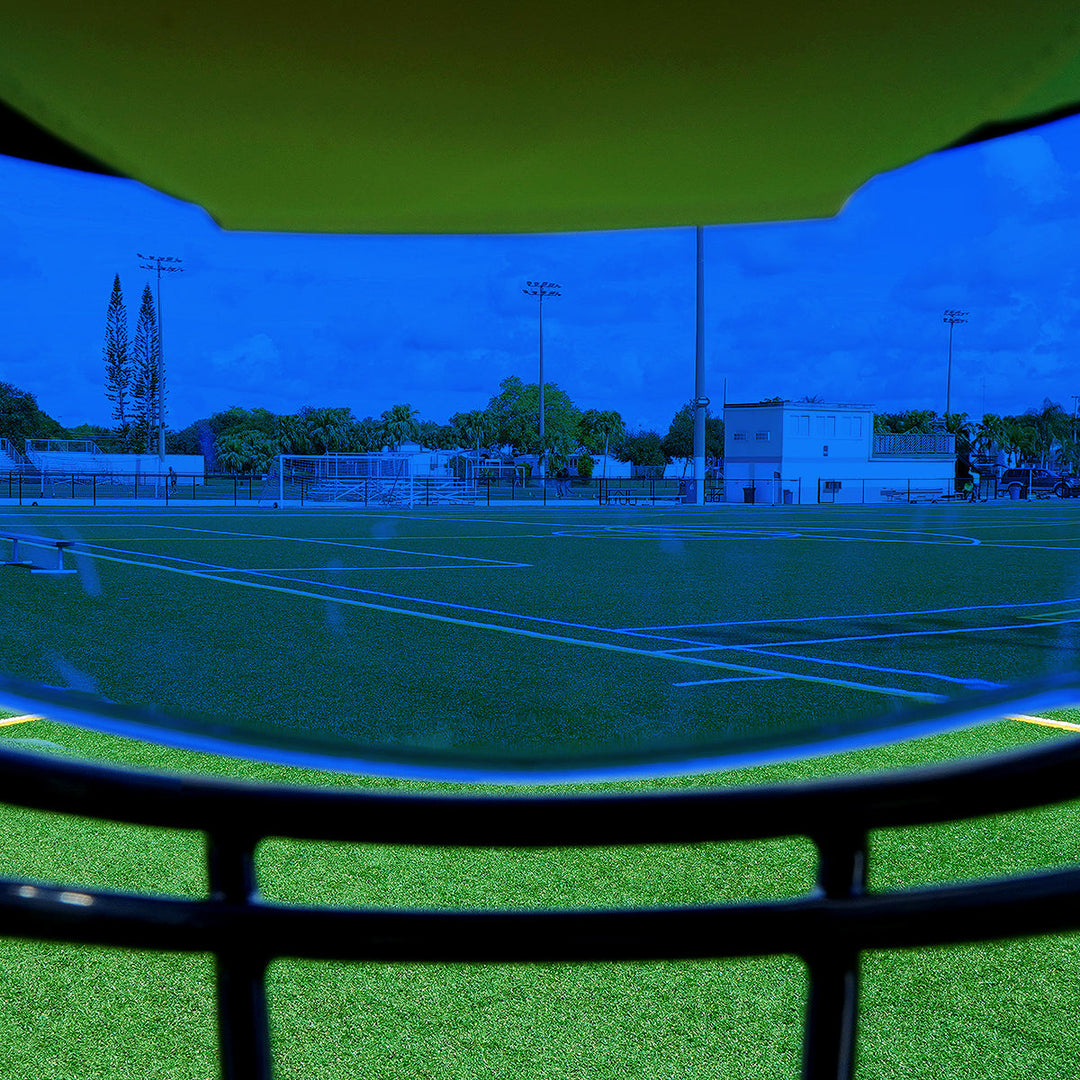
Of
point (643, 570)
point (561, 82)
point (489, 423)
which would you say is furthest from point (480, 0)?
point (643, 570)

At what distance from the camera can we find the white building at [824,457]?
367 mm

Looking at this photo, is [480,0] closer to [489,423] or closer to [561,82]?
[561,82]

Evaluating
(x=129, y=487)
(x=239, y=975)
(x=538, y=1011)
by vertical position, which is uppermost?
(x=129, y=487)

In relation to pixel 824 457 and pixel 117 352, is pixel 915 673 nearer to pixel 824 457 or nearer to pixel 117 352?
pixel 824 457

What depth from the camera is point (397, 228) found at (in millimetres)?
308

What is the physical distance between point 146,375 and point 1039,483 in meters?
0.30

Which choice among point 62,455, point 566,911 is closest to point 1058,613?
point 566,911

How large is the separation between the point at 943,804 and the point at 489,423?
0.54 feet

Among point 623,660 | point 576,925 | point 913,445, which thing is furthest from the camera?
point 623,660

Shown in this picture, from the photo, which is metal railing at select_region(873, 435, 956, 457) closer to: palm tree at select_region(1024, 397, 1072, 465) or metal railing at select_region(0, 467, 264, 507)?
palm tree at select_region(1024, 397, 1072, 465)

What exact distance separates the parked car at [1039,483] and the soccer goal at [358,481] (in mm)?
190

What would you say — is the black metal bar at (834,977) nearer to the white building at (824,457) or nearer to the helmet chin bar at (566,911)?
the helmet chin bar at (566,911)

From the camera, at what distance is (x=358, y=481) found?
43cm

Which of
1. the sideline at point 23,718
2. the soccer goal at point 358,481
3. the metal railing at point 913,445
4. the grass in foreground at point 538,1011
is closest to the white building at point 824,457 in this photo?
the metal railing at point 913,445
